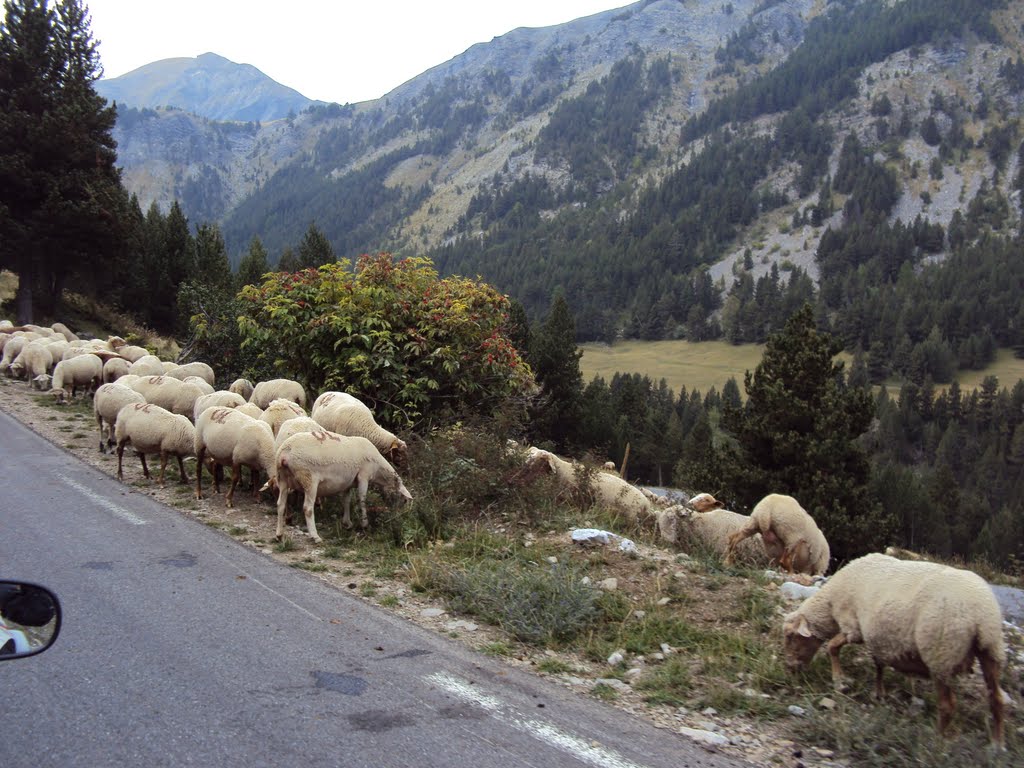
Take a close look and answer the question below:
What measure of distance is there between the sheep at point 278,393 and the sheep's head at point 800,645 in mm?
9772

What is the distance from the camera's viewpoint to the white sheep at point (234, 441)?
925cm

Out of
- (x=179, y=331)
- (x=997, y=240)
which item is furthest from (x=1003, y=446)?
(x=179, y=331)

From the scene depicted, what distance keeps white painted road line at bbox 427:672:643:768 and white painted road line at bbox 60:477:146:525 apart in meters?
5.16

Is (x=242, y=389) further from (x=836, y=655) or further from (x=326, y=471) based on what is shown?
(x=836, y=655)

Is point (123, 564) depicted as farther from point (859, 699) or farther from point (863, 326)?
point (863, 326)

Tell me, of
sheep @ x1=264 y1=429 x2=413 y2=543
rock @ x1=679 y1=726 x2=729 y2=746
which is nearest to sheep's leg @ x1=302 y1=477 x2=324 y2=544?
sheep @ x1=264 y1=429 x2=413 y2=543

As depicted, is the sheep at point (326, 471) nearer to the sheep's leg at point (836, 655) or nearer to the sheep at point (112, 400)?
the sheep at point (112, 400)

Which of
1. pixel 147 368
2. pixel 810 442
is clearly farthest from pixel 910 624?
pixel 810 442

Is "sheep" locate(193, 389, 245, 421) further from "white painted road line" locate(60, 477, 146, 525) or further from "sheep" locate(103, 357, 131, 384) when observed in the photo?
"sheep" locate(103, 357, 131, 384)

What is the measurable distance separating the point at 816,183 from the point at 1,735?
20930 cm

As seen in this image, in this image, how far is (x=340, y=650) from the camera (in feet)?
16.7

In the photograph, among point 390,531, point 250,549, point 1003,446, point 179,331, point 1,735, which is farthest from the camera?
point 1003,446

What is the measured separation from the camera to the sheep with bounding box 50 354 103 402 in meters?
17.2

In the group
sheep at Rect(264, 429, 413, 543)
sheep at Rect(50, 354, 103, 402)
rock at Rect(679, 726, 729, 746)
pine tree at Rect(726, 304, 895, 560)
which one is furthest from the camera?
pine tree at Rect(726, 304, 895, 560)
